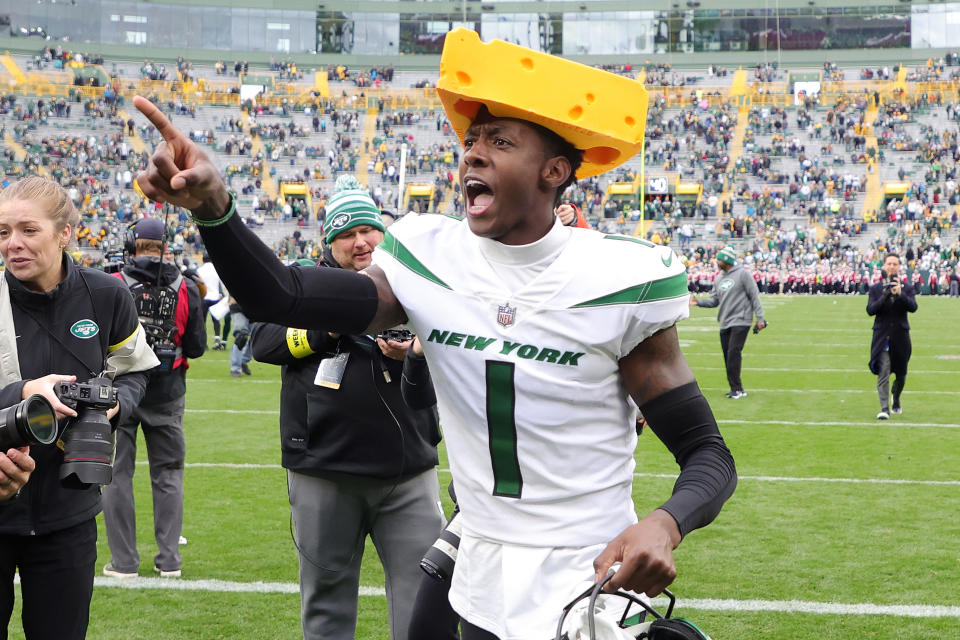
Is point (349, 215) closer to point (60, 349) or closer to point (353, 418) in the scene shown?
point (353, 418)

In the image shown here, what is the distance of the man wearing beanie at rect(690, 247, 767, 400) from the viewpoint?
13.6 metres

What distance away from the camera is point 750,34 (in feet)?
214

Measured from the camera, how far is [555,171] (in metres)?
2.47

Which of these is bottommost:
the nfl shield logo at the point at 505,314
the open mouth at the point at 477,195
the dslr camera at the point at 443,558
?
the dslr camera at the point at 443,558

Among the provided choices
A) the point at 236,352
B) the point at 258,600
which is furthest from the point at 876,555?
the point at 236,352

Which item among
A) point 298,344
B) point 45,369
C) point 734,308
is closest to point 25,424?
point 45,369

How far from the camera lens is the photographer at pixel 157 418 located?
6.06 m

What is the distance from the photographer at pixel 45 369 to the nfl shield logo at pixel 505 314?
1363mm

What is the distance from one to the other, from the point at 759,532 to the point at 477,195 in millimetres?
5263

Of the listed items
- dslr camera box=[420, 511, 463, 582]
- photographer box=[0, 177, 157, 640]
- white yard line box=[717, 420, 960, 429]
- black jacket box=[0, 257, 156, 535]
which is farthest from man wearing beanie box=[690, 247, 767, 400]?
dslr camera box=[420, 511, 463, 582]

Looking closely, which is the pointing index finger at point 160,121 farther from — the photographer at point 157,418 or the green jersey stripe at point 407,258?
the photographer at point 157,418

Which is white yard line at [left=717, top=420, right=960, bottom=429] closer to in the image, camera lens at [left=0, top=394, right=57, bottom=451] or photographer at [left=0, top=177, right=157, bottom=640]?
photographer at [left=0, top=177, right=157, bottom=640]

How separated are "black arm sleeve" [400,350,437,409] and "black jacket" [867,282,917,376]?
9.18 m

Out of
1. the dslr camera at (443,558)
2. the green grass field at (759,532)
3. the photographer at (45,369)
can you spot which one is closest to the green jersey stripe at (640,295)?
the green grass field at (759,532)
